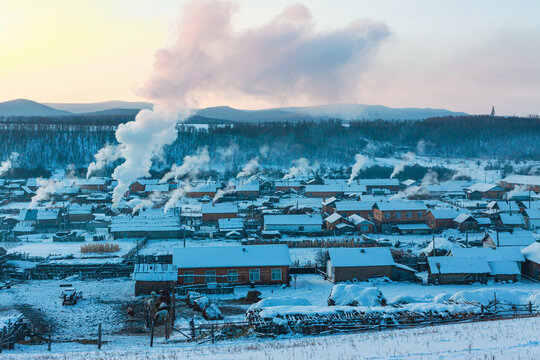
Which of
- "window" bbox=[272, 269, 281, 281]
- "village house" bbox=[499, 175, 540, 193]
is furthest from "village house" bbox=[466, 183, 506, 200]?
"window" bbox=[272, 269, 281, 281]

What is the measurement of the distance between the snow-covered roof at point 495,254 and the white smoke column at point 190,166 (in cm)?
4998

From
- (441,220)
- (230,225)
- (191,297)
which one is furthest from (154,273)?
(441,220)

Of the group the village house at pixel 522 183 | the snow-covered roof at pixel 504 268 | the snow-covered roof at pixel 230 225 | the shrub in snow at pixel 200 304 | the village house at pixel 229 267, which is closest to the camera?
the shrub in snow at pixel 200 304

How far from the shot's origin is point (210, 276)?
2434 cm

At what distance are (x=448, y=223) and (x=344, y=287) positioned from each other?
23961 millimetres

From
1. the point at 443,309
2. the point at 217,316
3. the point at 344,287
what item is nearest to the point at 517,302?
the point at 443,309

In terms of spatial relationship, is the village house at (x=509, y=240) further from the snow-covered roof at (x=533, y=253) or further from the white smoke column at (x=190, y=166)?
the white smoke column at (x=190, y=166)

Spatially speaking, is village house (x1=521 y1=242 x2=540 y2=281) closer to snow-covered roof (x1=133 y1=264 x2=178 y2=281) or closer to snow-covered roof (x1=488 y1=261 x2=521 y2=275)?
snow-covered roof (x1=488 y1=261 x2=521 y2=275)

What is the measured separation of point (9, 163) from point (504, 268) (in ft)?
246

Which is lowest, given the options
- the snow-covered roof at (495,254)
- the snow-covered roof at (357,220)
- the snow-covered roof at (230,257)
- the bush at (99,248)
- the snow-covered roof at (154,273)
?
the bush at (99,248)

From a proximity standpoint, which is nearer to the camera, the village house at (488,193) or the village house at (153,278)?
the village house at (153,278)

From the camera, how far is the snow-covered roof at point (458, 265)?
2486cm

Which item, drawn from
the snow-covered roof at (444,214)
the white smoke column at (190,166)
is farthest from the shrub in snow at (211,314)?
the white smoke column at (190,166)

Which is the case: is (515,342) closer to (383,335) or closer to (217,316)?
(383,335)
